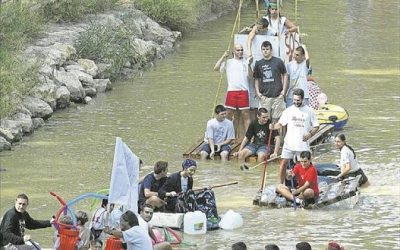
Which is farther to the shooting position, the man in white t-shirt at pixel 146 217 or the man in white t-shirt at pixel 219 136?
the man in white t-shirt at pixel 219 136

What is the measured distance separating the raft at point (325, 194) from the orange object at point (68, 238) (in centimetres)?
445

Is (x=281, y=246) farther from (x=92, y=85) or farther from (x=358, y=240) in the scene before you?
(x=92, y=85)

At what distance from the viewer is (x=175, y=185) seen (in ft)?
55.6

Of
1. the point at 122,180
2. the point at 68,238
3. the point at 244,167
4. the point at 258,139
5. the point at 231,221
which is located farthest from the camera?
the point at 258,139

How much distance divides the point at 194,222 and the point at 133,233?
11.7 feet

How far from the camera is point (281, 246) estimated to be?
16375 millimetres

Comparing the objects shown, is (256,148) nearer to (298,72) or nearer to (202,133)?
(298,72)

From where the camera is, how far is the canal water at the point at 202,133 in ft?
56.5

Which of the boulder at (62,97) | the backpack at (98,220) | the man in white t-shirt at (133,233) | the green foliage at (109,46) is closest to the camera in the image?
the man in white t-shirt at (133,233)

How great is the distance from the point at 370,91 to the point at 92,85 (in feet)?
19.6

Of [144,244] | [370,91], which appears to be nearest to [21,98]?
[370,91]

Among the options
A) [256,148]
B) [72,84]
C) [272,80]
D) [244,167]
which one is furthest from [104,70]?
[244,167]

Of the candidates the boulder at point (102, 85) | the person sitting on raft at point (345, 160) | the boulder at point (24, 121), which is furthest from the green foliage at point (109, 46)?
the person sitting on raft at point (345, 160)

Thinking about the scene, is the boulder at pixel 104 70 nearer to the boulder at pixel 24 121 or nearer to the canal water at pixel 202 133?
the canal water at pixel 202 133
